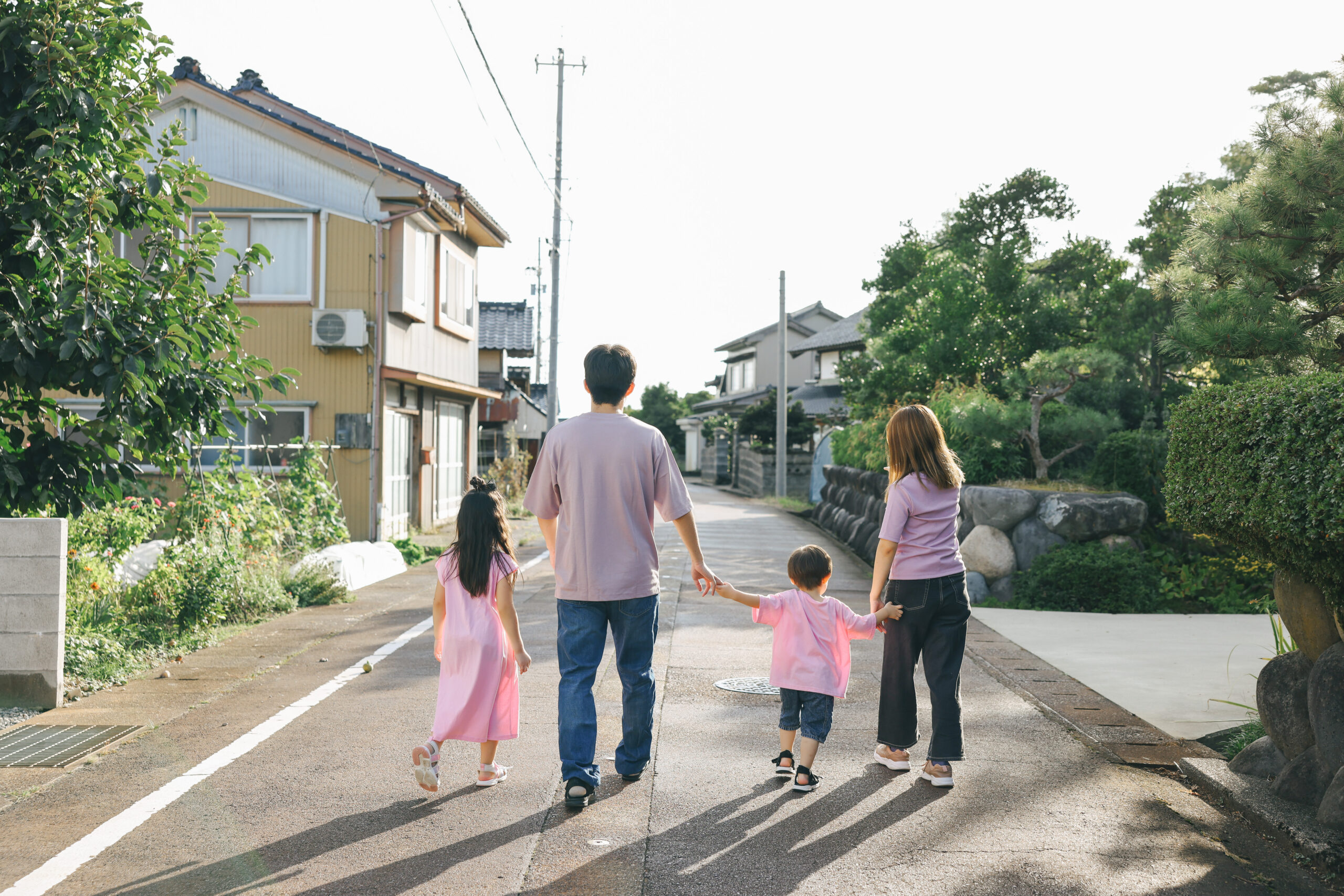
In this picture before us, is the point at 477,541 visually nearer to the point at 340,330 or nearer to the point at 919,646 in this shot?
the point at 919,646

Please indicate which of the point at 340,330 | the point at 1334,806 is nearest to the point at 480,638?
the point at 1334,806

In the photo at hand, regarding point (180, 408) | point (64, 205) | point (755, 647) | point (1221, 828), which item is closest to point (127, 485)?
point (180, 408)

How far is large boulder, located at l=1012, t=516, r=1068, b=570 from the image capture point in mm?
10555

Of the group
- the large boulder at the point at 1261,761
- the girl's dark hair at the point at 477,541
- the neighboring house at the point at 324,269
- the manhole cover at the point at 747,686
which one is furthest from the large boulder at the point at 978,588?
the neighboring house at the point at 324,269

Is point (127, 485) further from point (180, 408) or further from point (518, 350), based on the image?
point (518, 350)

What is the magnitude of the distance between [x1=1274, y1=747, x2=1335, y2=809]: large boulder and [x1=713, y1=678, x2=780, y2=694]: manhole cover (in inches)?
111

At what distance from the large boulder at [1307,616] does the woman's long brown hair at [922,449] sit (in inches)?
63.4

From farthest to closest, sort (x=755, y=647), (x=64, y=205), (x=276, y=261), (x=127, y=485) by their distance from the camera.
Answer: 1. (x=276, y=261)
2. (x=755, y=647)
3. (x=127, y=485)
4. (x=64, y=205)

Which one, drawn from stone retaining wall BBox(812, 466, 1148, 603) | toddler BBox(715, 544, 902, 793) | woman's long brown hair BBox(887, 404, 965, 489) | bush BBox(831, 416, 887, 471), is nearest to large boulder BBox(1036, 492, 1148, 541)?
stone retaining wall BBox(812, 466, 1148, 603)

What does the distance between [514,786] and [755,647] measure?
12.2 feet

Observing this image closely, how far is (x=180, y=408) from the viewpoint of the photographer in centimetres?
709

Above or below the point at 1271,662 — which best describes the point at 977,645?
below

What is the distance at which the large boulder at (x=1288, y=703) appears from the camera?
15.1 feet

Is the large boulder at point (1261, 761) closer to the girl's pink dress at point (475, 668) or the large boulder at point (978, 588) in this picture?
the girl's pink dress at point (475, 668)
